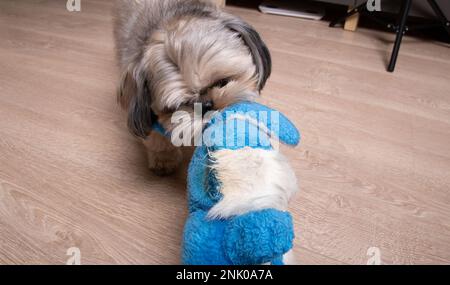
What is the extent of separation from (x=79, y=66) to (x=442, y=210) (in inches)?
62.5

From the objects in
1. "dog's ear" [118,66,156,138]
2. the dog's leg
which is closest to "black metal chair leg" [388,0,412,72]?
the dog's leg

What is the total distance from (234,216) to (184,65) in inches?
14.7

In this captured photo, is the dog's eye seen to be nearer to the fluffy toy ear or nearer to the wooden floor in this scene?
the fluffy toy ear

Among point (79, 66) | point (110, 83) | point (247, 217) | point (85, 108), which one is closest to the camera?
point (247, 217)

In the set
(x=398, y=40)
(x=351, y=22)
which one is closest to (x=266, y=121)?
(x=398, y=40)

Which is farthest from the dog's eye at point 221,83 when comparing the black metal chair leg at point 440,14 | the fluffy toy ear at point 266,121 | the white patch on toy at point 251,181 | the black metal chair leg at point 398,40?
the black metal chair leg at point 440,14

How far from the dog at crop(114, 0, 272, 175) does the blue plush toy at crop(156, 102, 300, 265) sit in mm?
84

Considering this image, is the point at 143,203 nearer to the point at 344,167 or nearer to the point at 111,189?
the point at 111,189

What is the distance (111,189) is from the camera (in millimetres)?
1021

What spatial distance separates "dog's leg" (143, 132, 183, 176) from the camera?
102 centimetres

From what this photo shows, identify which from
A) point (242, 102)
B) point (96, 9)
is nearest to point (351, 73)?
point (242, 102)

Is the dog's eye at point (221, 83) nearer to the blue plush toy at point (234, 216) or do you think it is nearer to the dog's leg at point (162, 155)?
the blue plush toy at point (234, 216)

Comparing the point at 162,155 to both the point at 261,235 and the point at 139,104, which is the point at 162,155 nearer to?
the point at 139,104

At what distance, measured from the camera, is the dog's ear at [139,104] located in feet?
2.79
